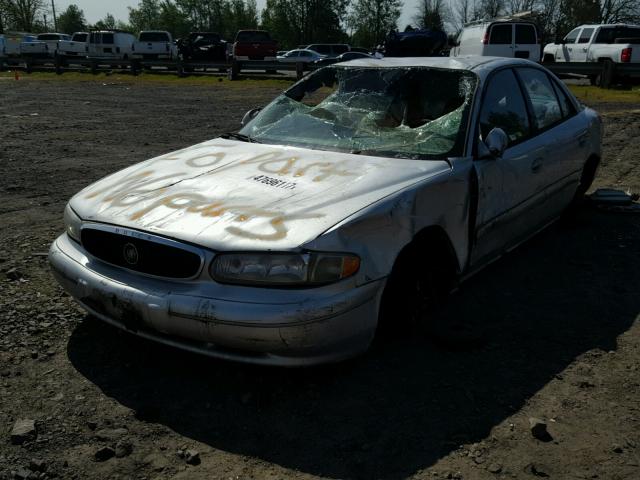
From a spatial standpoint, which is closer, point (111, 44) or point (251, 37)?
point (251, 37)

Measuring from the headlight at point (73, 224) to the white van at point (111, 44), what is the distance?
31762 mm

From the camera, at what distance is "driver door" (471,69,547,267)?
147 inches

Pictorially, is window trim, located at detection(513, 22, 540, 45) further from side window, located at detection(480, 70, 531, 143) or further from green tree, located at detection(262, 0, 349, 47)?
green tree, located at detection(262, 0, 349, 47)

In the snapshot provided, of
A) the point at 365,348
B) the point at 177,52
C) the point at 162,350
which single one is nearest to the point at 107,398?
the point at 162,350

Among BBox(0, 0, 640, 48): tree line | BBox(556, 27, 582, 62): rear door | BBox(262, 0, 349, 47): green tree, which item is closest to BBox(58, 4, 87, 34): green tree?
BBox(0, 0, 640, 48): tree line

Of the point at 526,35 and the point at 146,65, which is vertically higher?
the point at 526,35

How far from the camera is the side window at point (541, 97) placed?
4531 mm

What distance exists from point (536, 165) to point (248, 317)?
2.54 m

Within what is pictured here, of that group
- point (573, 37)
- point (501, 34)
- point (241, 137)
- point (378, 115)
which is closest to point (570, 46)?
point (573, 37)

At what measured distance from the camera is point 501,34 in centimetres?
2003

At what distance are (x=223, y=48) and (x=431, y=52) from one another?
1344 cm

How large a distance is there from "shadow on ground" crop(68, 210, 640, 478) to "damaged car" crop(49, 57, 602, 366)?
240 mm

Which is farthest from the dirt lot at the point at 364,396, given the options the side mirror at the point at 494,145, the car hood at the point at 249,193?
the side mirror at the point at 494,145

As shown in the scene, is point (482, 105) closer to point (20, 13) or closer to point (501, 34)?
point (501, 34)
